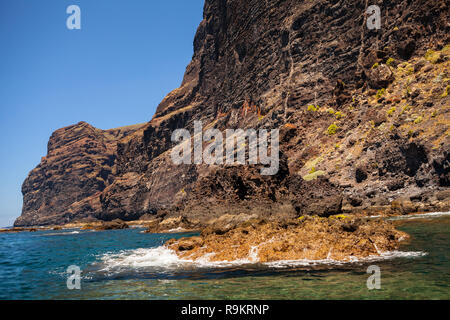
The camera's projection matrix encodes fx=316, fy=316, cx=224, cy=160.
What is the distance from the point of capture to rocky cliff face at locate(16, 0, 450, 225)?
47.9m

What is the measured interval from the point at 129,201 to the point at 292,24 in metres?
87.6

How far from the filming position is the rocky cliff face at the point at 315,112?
1885 inches

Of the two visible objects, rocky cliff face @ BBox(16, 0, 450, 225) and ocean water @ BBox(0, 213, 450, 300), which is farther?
rocky cliff face @ BBox(16, 0, 450, 225)

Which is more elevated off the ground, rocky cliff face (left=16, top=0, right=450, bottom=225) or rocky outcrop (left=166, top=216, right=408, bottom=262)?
rocky cliff face (left=16, top=0, right=450, bottom=225)

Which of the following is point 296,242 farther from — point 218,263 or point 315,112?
point 315,112

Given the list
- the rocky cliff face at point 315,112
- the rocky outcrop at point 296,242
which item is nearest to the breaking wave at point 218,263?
the rocky outcrop at point 296,242

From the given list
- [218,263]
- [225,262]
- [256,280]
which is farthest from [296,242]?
[256,280]

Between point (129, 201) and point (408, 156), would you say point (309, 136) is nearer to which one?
point (408, 156)

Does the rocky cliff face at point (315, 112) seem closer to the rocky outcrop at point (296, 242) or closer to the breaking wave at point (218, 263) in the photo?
the rocky outcrop at point (296, 242)

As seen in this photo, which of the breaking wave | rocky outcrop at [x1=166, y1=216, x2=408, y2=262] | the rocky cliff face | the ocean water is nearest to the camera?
the ocean water

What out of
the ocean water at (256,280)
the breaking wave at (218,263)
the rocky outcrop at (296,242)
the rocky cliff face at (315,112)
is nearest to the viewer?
the ocean water at (256,280)

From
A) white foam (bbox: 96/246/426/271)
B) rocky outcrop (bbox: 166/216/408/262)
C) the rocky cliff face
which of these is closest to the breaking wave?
white foam (bbox: 96/246/426/271)

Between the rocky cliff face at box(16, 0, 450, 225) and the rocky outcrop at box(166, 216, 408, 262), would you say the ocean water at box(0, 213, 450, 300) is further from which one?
the rocky cliff face at box(16, 0, 450, 225)

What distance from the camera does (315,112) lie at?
258 ft
